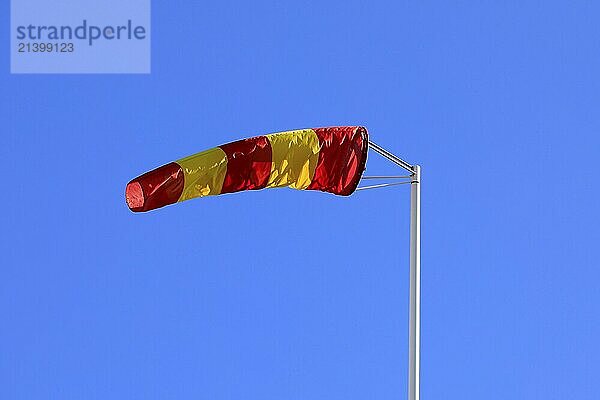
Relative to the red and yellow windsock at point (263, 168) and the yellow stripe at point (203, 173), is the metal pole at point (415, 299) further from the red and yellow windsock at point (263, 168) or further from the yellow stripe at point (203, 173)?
the yellow stripe at point (203, 173)

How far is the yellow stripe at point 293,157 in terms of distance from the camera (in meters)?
2.45

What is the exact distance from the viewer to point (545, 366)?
3.68 metres

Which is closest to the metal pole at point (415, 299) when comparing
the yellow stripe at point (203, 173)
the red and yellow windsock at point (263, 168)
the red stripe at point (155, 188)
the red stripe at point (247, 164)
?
the red and yellow windsock at point (263, 168)

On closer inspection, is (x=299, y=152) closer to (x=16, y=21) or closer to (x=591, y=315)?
(x=591, y=315)

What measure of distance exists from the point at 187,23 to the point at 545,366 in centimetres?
154

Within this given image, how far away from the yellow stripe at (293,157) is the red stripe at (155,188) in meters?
0.27

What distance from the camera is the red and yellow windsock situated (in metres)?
2.22

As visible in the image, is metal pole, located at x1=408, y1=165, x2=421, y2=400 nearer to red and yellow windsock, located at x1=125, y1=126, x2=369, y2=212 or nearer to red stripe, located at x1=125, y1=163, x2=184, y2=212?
red and yellow windsock, located at x1=125, y1=126, x2=369, y2=212

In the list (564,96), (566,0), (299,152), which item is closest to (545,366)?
(564,96)

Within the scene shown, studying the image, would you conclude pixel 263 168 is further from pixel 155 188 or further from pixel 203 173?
pixel 155 188

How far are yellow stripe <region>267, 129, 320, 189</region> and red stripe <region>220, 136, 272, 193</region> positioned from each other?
2 cm

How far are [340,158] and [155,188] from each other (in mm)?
482

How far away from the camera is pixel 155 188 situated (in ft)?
7.23

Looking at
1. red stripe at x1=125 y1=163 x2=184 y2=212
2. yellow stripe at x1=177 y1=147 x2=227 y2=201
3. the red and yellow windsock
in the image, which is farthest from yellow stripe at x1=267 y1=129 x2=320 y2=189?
red stripe at x1=125 y1=163 x2=184 y2=212
